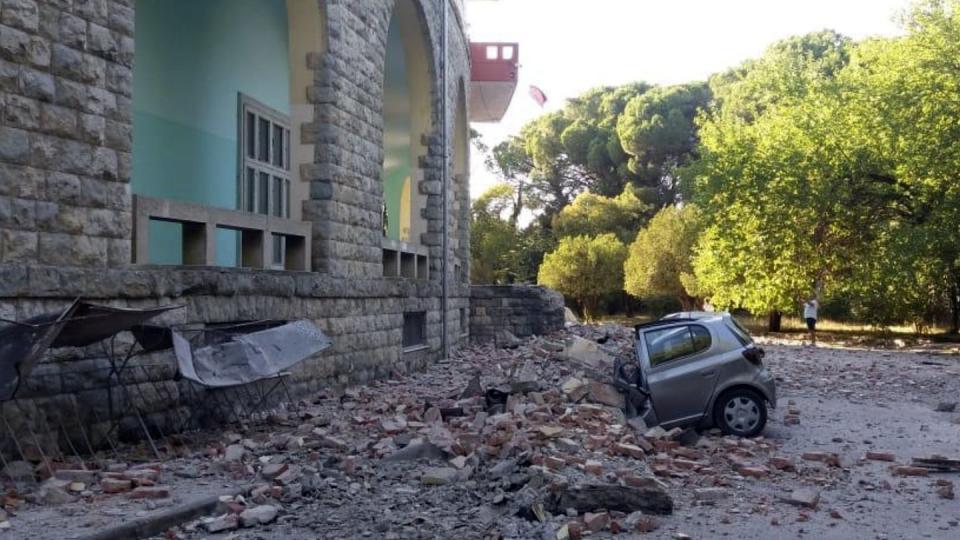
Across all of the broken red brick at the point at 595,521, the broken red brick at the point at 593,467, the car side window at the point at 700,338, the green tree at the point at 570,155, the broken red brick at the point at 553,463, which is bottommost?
the broken red brick at the point at 595,521

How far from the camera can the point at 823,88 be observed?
102ft

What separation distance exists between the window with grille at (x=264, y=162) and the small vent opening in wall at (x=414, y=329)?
8.89 ft

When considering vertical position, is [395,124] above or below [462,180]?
above

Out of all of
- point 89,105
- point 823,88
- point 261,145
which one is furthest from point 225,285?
point 823,88

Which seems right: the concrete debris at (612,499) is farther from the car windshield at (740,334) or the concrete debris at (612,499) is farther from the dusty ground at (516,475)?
the car windshield at (740,334)

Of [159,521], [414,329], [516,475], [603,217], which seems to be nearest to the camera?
[159,521]

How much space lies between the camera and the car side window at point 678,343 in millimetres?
11391

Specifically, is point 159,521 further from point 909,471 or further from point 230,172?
point 230,172

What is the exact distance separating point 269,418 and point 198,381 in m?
2.17

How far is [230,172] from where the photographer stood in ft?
47.4

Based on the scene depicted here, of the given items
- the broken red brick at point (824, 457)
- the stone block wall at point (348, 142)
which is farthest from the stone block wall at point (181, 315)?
the broken red brick at point (824, 457)

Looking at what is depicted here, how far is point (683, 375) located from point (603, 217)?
40.8 metres

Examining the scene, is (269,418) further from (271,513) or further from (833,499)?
(833,499)

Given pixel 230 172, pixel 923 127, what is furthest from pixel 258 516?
pixel 923 127
